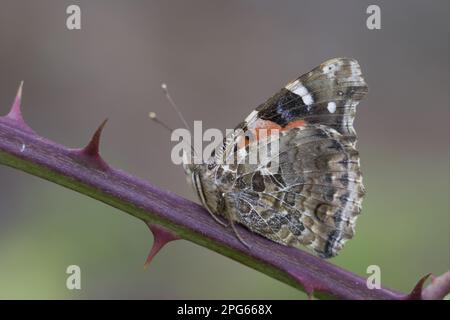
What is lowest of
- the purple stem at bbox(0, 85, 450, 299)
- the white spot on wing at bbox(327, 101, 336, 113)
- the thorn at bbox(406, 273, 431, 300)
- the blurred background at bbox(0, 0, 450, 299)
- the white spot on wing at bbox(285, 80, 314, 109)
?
the thorn at bbox(406, 273, 431, 300)

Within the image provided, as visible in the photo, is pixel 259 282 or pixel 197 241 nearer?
pixel 197 241

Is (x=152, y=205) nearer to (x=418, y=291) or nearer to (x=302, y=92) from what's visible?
(x=418, y=291)

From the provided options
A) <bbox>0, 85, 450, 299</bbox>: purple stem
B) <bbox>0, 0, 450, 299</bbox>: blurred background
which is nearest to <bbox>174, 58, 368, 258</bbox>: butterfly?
<bbox>0, 85, 450, 299</bbox>: purple stem

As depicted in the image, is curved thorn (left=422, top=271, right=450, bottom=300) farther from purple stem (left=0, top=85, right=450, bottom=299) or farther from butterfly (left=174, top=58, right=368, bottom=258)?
butterfly (left=174, top=58, right=368, bottom=258)

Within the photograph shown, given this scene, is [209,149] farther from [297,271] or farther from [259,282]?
[259,282]

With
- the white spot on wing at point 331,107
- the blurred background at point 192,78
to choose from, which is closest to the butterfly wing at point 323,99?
the white spot on wing at point 331,107
